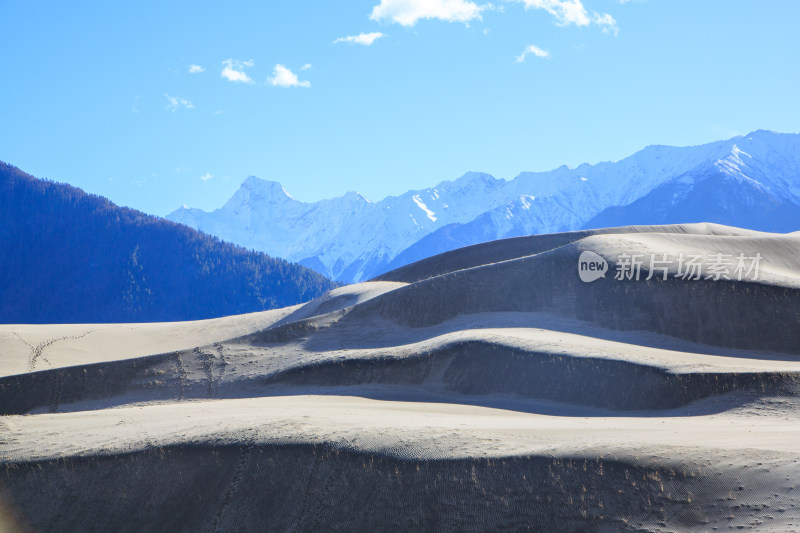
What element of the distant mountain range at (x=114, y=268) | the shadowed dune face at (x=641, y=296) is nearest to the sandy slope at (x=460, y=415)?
the shadowed dune face at (x=641, y=296)

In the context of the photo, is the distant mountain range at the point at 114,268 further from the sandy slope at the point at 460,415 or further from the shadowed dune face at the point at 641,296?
the shadowed dune face at the point at 641,296

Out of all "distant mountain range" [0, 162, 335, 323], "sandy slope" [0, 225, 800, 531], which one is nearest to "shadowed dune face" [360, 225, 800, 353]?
"sandy slope" [0, 225, 800, 531]

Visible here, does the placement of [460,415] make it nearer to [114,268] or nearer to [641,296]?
[641,296]

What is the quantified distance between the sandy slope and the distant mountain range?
133215 millimetres

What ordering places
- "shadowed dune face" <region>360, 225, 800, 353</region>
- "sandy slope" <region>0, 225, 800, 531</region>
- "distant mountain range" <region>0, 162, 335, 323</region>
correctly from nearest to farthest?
"sandy slope" <region>0, 225, 800, 531</region> < "shadowed dune face" <region>360, 225, 800, 353</region> < "distant mountain range" <region>0, 162, 335, 323</region>

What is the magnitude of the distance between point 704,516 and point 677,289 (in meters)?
22.5

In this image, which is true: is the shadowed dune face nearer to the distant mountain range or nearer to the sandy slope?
the sandy slope

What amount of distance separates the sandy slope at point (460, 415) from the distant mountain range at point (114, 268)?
133215 millimetres

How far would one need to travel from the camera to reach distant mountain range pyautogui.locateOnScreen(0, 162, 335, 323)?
170875mm

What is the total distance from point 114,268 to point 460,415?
172072 mm

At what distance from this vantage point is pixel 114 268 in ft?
587

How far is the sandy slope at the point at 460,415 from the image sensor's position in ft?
48.8

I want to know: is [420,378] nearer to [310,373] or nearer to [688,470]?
[310,373]

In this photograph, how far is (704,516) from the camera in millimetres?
13320
